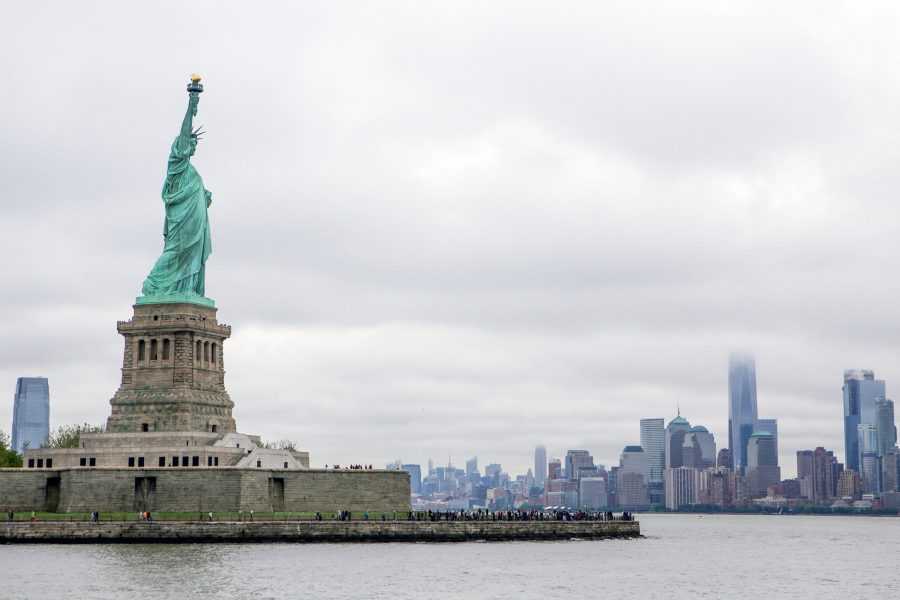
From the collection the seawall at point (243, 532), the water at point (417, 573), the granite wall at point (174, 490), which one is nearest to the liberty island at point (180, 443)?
the granite wall at point (174, 490)

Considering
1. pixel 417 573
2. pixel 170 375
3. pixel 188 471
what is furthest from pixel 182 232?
pixel 417 573

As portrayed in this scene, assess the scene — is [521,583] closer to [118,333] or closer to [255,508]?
[255,508]

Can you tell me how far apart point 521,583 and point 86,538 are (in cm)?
3177

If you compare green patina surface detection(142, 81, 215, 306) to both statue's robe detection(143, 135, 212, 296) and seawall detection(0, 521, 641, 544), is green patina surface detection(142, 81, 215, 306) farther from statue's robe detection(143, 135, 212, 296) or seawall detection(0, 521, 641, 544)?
seawall detection(0, 521, 641, 544)

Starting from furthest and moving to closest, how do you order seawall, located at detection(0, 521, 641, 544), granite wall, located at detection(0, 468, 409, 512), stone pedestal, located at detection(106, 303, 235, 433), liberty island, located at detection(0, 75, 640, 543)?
stone pedestal, located at detection(106, 303, 235, 433) < granite wall, located at detection(0, 468, 409, 512) < liberty island, located at detection(0, 75, 640, 543) < seawall, located at detection(0, 521, 641, 544)

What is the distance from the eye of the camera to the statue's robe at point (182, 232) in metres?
109

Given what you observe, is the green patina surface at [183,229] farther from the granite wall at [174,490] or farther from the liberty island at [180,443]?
the granite wall at [174,490]

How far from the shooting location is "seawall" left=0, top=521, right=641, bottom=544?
92312 millimetres

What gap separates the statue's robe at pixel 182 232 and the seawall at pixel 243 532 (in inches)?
850

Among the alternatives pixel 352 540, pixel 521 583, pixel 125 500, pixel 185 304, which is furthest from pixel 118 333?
pixel 521 583

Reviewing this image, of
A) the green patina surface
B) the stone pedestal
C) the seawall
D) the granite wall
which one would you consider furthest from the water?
the green patina surface

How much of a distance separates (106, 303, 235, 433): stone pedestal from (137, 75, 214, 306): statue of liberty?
2061 millimetres

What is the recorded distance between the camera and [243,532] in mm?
93750

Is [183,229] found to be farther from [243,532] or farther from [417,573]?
[417,573]
